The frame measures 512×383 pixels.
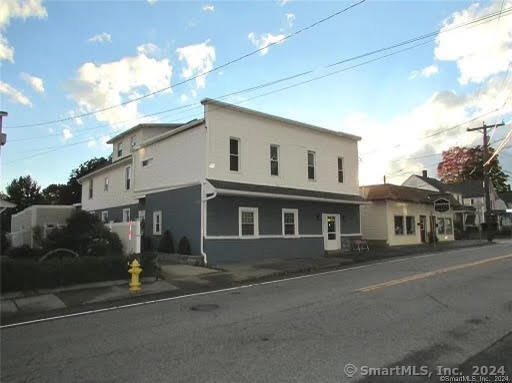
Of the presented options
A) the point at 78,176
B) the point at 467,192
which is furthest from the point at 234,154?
the point at 467,192

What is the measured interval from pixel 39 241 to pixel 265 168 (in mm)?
11352

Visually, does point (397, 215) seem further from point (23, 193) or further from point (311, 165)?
point (23, 193)

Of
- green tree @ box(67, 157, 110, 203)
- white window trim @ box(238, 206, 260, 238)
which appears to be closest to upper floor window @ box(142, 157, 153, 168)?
white window trim @ box(238, 206, 260, 238)

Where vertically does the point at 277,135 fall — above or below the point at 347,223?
above

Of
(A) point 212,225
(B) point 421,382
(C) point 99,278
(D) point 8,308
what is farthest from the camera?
(A) point 212,225

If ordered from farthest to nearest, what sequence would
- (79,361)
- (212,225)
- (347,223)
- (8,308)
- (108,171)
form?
(108,171) → (347,223) → (212,225) → (8,308) → (79,361)

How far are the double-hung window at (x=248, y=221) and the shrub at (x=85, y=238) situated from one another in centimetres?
560

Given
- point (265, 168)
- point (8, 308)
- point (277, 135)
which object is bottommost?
point (8, 308)

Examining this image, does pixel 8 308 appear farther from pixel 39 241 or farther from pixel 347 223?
pixel 347 223

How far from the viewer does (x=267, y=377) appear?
5051 mm

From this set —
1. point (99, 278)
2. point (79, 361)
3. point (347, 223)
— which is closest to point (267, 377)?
point (79, 361)

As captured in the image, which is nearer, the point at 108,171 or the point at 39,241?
the point at 39,241

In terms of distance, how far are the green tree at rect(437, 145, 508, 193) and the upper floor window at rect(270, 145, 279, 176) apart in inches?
2583

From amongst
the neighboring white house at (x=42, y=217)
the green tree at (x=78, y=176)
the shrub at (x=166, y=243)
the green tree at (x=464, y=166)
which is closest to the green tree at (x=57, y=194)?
the green tree at (x=78, y=176)
